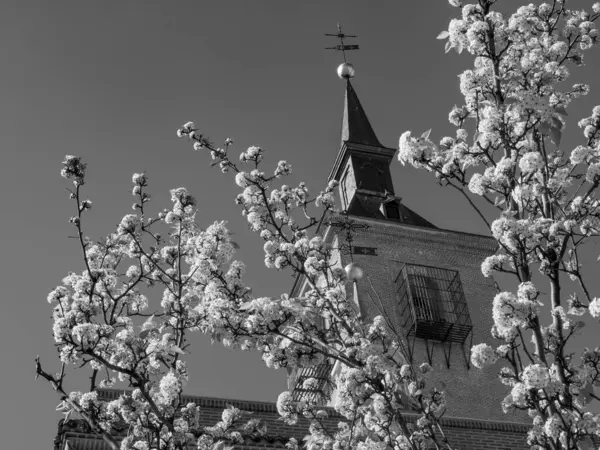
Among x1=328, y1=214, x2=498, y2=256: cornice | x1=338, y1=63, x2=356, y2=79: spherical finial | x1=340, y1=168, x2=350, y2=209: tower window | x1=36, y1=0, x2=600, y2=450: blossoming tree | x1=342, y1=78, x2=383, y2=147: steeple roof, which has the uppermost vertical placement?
x1=338, y1=63, x2=356, y2=79: spherical finial

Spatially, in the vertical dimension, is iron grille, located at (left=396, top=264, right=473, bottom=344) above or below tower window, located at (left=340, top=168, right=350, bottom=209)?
below

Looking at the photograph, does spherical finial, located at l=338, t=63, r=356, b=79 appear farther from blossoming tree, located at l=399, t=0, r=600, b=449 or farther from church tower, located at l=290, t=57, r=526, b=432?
blossoming tree, located at l=399, t=0, r=600, b=449

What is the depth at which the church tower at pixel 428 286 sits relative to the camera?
2300cm

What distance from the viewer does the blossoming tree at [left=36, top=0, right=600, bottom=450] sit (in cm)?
640

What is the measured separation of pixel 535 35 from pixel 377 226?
61.5 ft

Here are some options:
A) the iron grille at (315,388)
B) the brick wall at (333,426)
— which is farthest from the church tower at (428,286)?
the brick wall at (333,426)

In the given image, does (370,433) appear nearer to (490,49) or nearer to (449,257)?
(490,49)

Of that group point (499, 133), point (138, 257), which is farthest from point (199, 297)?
point (499, 133)

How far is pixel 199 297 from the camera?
835 centimetres

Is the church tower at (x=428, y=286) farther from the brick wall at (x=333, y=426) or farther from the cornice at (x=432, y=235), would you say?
the brick wall at (x=333, y=426)

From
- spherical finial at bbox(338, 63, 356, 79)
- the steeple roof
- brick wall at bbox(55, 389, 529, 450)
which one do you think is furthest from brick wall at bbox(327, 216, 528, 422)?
spherical finial at bbox(338, 63, 356, 79)

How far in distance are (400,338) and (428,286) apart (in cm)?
1823

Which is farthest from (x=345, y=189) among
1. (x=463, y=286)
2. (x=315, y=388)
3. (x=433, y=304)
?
(x=315, y=388)

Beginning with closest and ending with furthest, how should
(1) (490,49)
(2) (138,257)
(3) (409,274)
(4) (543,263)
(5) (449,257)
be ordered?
1. (4) (543,263)
2. (1) (490,49)
3. (2) (138,257)
4. (3) (409,274)
5. (5) (449,257)
